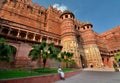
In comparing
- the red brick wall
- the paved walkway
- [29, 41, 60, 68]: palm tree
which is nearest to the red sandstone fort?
[29, 41, 60, 68]: palm tree

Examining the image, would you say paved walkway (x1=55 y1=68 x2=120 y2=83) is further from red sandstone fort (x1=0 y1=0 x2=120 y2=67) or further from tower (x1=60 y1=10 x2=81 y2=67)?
tower (x1=60 y1=10 x2=81 y2=67)

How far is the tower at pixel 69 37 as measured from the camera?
26.4 m

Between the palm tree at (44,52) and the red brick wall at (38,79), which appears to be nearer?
the red brick wall at (38,79)

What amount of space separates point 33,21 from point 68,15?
1063cm

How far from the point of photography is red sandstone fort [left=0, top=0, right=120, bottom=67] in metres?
21.0

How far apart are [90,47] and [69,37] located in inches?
316

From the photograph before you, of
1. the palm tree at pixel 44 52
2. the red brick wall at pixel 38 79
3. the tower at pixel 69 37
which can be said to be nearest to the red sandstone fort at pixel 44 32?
the tower at pixel 69 37

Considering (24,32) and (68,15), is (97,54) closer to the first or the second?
(68,15)

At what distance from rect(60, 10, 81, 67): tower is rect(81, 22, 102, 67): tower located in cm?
587

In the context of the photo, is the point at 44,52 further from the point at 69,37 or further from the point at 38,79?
the point at 69,37

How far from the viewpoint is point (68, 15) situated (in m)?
32.5

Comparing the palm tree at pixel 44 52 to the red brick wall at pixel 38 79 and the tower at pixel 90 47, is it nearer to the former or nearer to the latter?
the red brick wall at pixel 38 79

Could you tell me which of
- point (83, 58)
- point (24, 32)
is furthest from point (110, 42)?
point (24, 32)

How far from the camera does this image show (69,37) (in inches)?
1113
